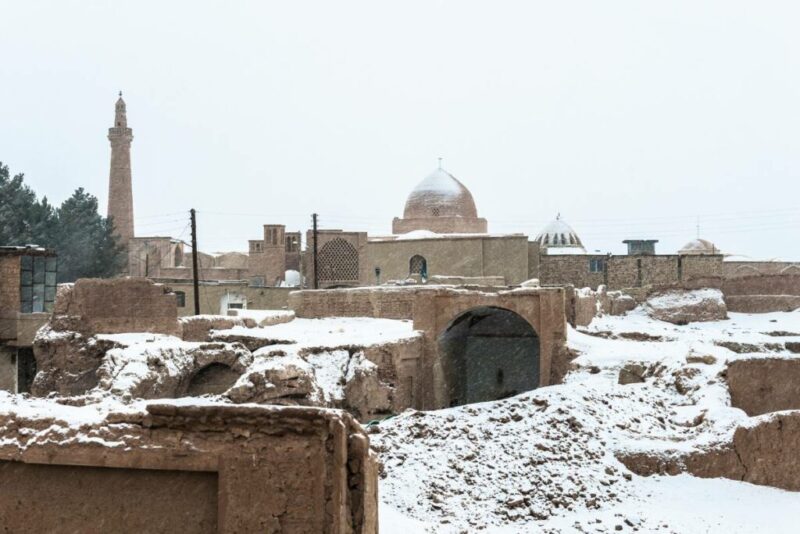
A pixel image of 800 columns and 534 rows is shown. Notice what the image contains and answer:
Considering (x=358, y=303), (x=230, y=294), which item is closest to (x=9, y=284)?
(x=358, y=303)

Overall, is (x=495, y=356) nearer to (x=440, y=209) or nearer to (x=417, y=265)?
(x=417, y=265)

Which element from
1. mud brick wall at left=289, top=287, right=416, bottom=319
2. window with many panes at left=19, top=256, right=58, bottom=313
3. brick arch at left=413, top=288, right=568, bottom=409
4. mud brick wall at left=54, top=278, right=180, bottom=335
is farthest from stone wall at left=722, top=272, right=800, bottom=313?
window with many panes at left=19, top=256, right=58, bottom=313

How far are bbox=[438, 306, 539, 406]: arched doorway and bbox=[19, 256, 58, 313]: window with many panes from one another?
1100 cm

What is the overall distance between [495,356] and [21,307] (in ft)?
42.4

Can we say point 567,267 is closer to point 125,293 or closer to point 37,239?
point 37,239

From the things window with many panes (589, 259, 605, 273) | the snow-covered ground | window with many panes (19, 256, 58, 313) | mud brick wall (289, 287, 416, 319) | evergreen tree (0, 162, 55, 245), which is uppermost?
evergreen tree (0, 162, 55, 245)

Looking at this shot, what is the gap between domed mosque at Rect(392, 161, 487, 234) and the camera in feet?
155

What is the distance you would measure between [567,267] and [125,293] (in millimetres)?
26273

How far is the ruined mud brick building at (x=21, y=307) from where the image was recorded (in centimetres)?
2280

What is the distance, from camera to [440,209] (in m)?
47.9

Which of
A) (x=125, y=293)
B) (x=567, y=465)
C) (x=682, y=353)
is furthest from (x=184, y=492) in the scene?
(x=125, y=293)

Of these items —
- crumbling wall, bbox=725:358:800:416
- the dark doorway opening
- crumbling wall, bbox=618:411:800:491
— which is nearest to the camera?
crumbling wall, bbox=618:411:800:491

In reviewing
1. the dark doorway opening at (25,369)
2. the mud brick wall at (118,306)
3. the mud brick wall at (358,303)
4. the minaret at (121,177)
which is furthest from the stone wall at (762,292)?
the minaret at (121,177)

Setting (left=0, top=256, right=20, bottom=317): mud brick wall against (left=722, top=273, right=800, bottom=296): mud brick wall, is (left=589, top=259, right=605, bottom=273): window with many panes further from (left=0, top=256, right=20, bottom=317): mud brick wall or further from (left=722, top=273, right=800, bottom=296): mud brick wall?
(left=0, top=256, right=20, bottom=317): mud brick wall
